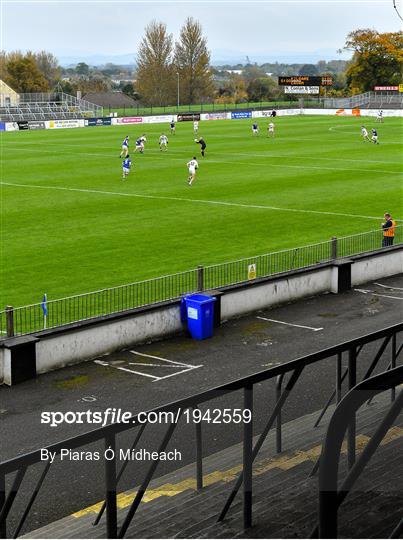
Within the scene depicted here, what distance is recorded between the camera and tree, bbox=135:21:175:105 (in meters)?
176

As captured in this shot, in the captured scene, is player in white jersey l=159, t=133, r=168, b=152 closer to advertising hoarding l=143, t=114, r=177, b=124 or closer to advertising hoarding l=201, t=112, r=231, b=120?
advertising hoarding l=143, t=114, r=177, b=124

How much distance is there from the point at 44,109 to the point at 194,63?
76.5m

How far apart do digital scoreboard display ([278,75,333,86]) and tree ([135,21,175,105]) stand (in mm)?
45588

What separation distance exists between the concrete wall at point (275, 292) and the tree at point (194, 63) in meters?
159

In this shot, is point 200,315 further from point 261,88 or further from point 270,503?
point 261,88

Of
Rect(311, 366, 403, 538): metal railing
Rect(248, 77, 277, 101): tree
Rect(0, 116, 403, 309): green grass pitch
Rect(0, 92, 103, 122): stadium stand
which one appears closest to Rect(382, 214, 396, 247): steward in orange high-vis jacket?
Rect(0, 116, 403, 309): green grass pitch

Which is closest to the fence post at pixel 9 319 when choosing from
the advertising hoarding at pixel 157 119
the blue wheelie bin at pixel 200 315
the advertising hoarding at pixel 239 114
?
the blue wheelie bin at pixel 200 315

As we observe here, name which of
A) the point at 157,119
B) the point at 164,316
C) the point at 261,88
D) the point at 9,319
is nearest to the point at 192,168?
the point at 164,316

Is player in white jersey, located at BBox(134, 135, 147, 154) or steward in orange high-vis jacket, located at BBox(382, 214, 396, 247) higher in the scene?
player in white jersey, located at BBox(134, 135, 147, 154)

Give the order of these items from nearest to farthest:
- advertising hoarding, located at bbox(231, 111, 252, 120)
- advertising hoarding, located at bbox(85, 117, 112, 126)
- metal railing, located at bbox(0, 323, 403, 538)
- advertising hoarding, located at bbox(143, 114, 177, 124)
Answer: metal railing, located at bbox(0, 323, 403, 538) < advertising hoarding, located at bbox(85, 117, 112, 126) < advertising hoarding, located at bbox(143, 114, 177, 124) < advertising hoarding, located at bbox(231, 111, 252, 120)

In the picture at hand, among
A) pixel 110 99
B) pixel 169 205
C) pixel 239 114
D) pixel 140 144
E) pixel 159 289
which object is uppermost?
pixel 110 99

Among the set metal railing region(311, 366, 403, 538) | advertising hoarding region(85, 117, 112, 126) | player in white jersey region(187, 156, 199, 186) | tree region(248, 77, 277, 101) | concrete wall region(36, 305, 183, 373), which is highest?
tree region(248, 77, 277, 101)

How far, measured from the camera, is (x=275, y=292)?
2331 cm

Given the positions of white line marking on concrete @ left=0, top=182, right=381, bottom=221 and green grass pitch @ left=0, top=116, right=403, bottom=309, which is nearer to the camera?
green grass pitch @ left=0, top=116, right=403, bottom=309
